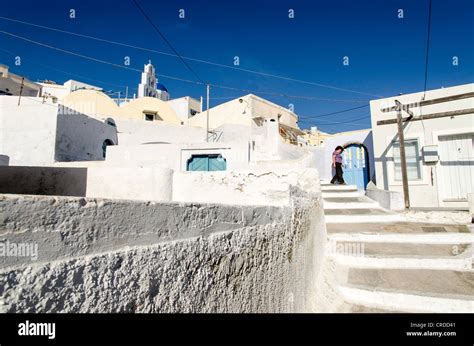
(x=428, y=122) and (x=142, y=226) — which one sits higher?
(x=428, y=122)

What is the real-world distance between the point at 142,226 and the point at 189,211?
44 centimetres

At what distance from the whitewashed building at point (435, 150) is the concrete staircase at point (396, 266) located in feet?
16.5

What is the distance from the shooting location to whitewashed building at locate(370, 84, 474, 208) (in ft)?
30.6

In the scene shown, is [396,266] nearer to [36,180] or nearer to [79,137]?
[36,180]

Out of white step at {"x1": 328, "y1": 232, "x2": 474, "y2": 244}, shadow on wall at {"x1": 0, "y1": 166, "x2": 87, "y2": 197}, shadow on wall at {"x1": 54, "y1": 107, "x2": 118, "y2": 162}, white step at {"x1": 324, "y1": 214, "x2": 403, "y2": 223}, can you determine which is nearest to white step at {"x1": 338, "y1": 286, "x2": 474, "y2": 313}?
white step at {"x1": 328, "y1": 232, "x2": 474, "y2": 244}

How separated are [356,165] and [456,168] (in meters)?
4.78

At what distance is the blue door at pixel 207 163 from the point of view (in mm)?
15359

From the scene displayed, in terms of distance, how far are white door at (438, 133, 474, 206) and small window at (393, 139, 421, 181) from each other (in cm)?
68

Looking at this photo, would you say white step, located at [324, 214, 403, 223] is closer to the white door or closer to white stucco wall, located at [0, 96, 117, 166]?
the white door

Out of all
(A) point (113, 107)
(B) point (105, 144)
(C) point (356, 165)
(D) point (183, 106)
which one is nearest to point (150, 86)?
(D) point (183, 106)

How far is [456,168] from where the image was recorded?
9531 mm
